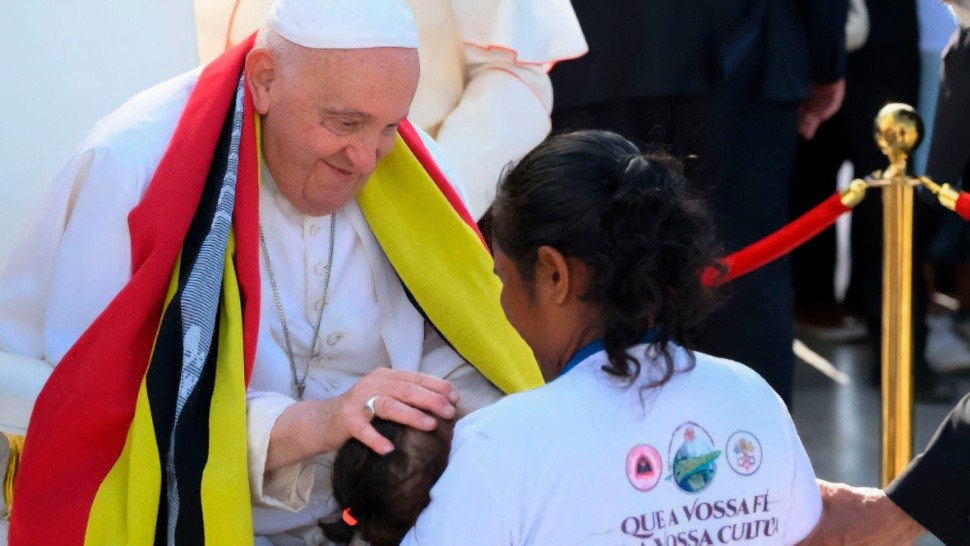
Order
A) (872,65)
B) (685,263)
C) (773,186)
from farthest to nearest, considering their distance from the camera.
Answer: (872,65)
(773,186)
(685,263)

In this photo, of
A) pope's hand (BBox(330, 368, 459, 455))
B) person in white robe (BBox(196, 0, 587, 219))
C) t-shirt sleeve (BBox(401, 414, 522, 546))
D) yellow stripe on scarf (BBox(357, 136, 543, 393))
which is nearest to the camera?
t-shirt sleeve (BBox(401, 414, 522, 546))

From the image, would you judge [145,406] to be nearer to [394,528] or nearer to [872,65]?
[394,528]

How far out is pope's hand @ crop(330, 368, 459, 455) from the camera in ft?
8.65

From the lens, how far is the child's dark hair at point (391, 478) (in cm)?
258

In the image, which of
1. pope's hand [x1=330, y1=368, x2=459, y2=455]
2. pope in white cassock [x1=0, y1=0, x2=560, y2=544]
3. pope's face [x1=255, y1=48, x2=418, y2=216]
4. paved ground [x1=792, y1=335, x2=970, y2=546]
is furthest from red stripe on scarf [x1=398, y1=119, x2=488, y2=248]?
paved ground [x1=792, y1=335, x2=970, y2=546]

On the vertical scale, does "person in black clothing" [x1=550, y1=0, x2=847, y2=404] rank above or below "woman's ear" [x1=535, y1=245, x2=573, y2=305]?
below

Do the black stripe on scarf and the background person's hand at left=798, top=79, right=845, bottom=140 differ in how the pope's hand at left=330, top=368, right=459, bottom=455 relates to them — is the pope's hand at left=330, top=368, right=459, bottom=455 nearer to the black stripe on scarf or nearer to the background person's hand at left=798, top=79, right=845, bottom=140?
the black stripe on scarf

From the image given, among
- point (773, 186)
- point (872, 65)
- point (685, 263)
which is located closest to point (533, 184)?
point (685, 263)

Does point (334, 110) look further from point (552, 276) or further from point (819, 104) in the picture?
point (819, 104)

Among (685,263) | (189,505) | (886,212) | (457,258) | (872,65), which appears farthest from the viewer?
(872,65)

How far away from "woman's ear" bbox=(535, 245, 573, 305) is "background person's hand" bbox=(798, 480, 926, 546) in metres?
0.68

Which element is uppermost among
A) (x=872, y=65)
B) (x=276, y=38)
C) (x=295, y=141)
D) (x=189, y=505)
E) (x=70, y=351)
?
(x=276, y=38)

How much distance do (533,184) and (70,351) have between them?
3.15ft

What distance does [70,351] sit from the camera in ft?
9.65
